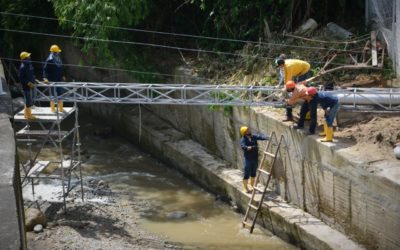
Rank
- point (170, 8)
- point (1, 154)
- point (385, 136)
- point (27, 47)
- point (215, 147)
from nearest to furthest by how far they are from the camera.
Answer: point (1, 154), point (385, 136), point (215, 147), point (170, 8), point (27, 47)

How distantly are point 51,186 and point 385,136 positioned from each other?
9.47 meters

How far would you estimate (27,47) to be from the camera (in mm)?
30516

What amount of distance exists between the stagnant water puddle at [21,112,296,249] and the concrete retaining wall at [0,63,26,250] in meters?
6.17

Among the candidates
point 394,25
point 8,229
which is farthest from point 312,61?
point 8,229

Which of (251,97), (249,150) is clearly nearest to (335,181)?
(249,150)

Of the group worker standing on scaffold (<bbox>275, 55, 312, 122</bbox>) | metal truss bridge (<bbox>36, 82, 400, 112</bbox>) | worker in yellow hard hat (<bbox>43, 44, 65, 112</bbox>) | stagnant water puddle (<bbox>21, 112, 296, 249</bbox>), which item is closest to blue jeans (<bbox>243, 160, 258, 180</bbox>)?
stagnant water puddle (<bbox>21, 112, 296, 249</bbox>)

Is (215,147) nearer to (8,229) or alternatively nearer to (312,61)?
(312,61)

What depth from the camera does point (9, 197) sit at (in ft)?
31.6

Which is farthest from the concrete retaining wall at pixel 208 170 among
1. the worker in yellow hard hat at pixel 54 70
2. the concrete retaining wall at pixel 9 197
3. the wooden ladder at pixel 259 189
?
the concrete retaining wall at pixel 9 197

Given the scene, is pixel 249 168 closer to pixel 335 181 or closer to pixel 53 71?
pixel 335 181

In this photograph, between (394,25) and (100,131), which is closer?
(394,25)

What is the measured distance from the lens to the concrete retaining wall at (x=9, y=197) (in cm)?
862

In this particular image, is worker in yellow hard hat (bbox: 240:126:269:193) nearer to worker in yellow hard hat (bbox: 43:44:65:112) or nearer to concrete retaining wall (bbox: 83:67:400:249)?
concrete retaining wall (bbox: 83:67:400:249)

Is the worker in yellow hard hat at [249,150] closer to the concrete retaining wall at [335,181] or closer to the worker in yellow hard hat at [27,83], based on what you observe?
the concrete retaining wall at [335,181]
